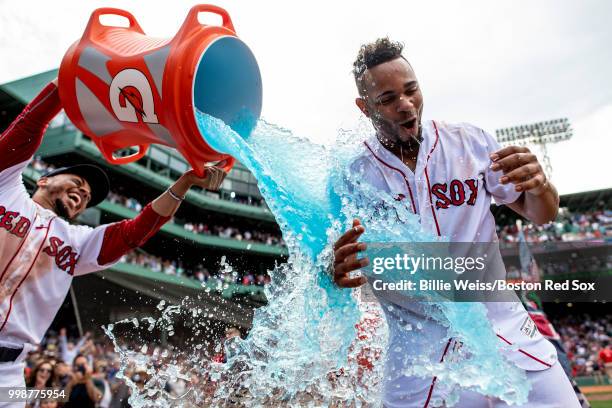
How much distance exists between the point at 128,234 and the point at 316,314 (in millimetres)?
1454

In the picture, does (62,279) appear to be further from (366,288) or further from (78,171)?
(366,288)

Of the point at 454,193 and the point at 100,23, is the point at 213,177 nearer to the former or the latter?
the point at 100,23

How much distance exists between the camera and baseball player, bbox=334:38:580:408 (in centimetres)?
150

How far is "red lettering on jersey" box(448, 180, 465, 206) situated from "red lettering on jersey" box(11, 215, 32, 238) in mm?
2144

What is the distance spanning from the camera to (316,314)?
5.63 ft

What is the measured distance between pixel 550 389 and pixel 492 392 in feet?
0.80

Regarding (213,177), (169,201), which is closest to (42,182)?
(169,201)

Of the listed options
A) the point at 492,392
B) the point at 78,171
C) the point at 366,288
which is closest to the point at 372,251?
the point at 366,288

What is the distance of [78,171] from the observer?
2926 millimetres

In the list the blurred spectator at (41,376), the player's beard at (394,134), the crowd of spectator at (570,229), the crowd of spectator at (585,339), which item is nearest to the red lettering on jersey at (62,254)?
the player's beard at (394,134)

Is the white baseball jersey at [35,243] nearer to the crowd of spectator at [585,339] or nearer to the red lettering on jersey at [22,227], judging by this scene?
the red lettering on jersey at [22,227]

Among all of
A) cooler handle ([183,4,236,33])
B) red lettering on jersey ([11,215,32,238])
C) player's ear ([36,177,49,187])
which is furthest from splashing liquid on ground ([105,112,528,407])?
player's ear ([36,177,49,187])

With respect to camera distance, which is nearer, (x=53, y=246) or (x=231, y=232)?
(x=53, y=246)

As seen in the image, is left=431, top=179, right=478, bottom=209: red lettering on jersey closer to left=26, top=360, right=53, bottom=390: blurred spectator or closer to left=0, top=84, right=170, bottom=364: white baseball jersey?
left=0, top=84, right=170, bottom=364: white baseball jersey
